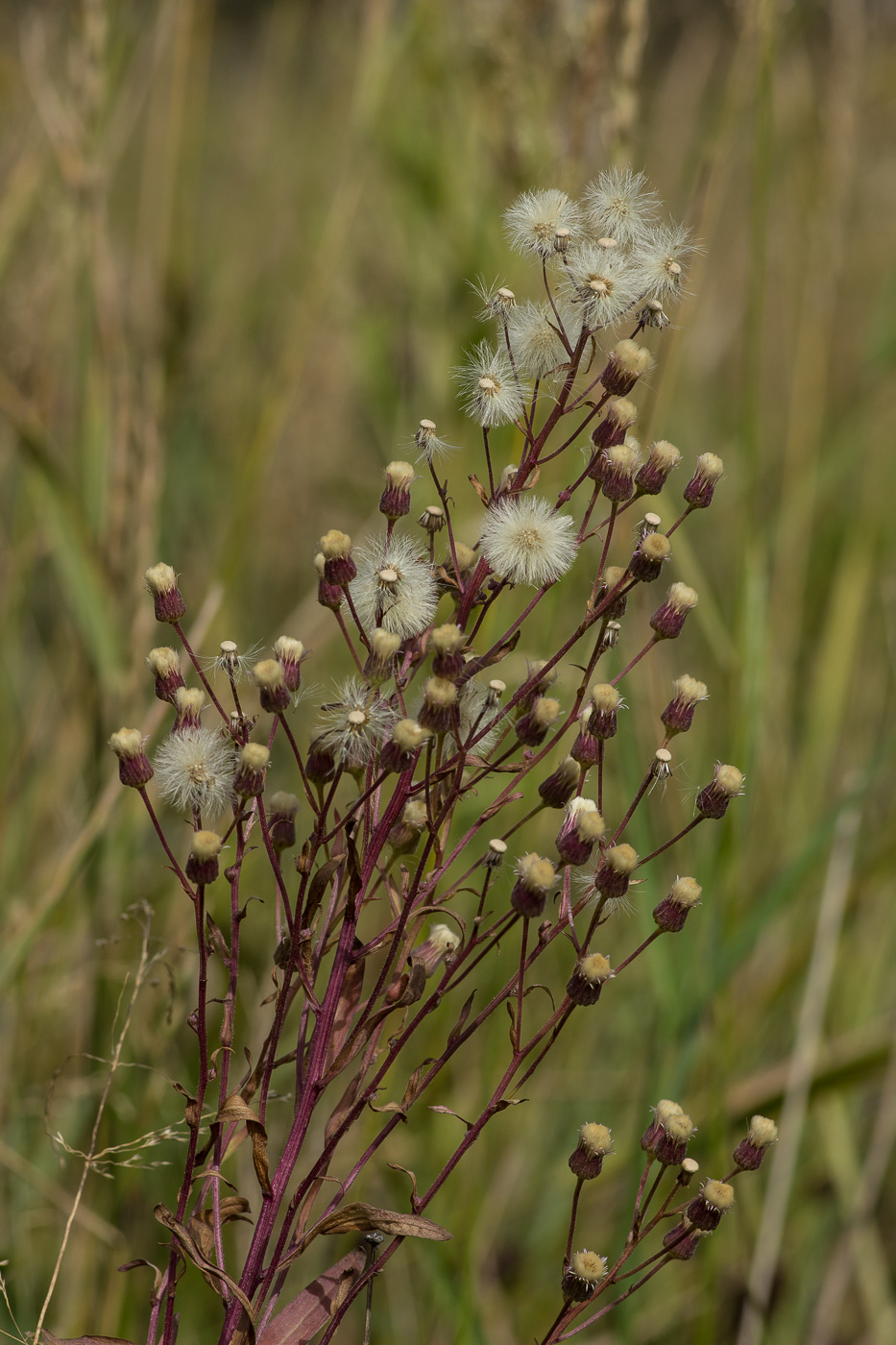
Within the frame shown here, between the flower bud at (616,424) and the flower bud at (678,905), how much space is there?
42 cm

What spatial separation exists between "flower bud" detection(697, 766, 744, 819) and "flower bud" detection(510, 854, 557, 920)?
8.5 inches

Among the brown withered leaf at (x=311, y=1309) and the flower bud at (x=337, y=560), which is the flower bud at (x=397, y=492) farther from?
the brown withered leaf at (x=311, y=1309)

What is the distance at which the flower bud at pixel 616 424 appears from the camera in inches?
43.7

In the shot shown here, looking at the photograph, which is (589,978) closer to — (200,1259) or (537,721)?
(537,721)

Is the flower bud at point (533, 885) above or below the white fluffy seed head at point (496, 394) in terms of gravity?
below

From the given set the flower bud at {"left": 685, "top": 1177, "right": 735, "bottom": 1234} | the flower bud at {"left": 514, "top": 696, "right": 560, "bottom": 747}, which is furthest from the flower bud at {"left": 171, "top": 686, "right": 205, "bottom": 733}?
the flower bud at {"left": 685, "top": 1177, "right": 735, "bottom": 1234}

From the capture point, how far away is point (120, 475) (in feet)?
7.23

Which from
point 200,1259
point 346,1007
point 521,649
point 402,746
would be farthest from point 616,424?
point 521,649

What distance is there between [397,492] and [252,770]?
32 cm

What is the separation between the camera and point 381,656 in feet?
3.54

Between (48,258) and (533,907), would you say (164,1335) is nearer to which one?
(533,907)

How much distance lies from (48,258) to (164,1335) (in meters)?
2.05

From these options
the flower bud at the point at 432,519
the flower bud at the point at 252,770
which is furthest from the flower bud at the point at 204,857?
the flower bud at the point at 432,519

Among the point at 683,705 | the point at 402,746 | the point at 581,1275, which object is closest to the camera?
the point at 402,746
